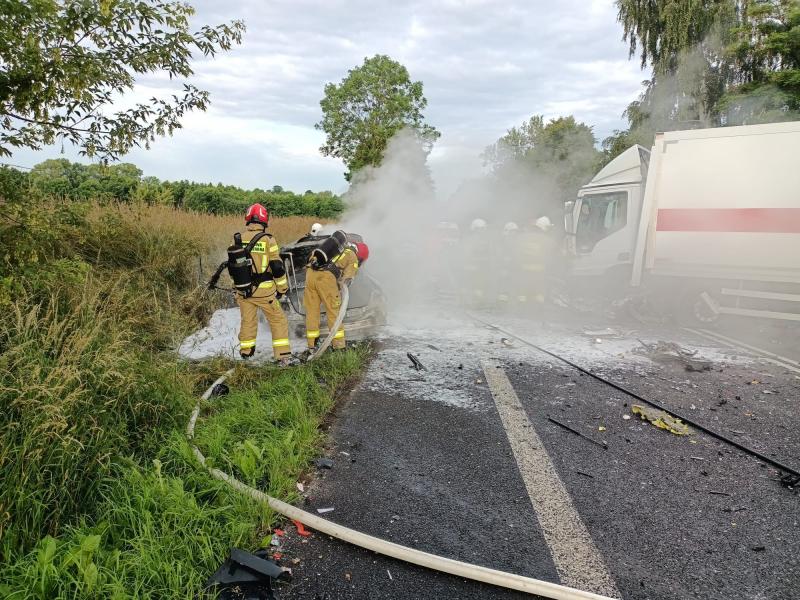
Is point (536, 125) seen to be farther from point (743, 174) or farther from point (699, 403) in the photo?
point (699, 403)

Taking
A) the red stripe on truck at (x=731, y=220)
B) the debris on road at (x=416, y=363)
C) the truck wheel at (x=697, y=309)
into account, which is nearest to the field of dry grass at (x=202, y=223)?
the debris on road at (x=416, y=363)

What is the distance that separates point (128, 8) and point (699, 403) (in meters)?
5.65

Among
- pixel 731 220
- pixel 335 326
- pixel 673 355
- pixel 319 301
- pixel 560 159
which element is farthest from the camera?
pixel 560 159

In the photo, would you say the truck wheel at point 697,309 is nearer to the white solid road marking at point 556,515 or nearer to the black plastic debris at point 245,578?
the white solid road marking at point 556,515

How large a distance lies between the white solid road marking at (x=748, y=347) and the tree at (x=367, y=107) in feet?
77.6

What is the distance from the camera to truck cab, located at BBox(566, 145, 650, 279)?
9.09 m

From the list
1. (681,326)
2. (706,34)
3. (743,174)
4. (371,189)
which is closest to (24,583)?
(681,326)

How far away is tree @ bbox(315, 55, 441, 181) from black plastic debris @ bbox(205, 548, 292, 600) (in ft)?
91.9

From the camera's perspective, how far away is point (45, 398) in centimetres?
262

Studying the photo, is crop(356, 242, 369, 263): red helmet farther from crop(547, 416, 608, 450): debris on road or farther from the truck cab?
the truck cab

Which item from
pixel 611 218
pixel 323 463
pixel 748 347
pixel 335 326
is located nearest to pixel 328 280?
pixel 335 326

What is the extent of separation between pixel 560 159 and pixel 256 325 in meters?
25.6

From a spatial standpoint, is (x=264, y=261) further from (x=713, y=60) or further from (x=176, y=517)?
(x=713, y=60)

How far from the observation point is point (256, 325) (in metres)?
5.35
